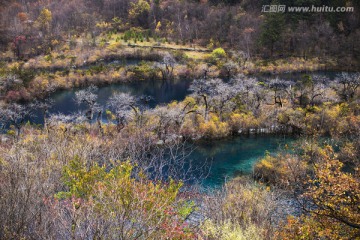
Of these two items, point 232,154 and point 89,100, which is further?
point 89,100

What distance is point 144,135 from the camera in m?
37.7

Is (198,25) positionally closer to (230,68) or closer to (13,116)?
(230,68)

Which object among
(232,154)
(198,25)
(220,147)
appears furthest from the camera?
(198,25)

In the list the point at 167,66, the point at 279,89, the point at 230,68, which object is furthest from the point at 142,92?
the point at 279,89

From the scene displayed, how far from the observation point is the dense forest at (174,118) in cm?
1277

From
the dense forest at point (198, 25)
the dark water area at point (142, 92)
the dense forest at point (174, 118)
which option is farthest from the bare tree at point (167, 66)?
the dense forest at point (198, 25)

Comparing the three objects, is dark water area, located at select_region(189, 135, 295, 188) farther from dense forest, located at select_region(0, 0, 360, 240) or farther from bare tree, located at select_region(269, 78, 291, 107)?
bare tree, located at select_region(269, 78, 291, 107)

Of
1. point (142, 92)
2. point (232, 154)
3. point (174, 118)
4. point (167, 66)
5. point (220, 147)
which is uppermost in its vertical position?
point (167, 66)

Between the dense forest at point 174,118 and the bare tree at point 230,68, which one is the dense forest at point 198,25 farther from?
the bare tree at point 230,68

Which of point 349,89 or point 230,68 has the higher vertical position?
point 230,68

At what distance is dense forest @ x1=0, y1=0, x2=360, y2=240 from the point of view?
503 inches

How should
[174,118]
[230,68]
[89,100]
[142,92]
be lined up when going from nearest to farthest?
[174,118] → [89,100] → [142,92] → [230,68]

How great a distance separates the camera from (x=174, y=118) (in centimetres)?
4141

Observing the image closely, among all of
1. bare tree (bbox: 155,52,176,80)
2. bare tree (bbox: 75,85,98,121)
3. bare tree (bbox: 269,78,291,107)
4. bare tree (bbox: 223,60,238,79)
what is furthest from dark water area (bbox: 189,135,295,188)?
bare tree (bbox: 155,52,176,80)
